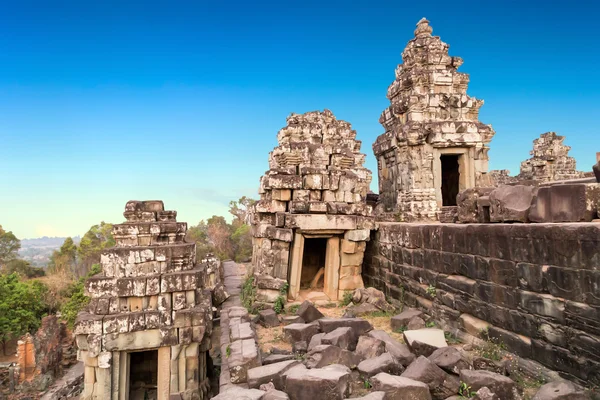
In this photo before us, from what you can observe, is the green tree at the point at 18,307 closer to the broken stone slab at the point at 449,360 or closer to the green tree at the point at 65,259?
the green tree at the point at 65,259

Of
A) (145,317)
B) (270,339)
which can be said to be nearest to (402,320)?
(270,339)

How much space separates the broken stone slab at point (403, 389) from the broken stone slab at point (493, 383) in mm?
451

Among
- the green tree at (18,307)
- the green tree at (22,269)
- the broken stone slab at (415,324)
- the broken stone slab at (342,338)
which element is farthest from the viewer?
the green tree at (22,269)

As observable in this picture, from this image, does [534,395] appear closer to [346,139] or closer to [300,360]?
[300,360]

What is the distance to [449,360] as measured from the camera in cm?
387

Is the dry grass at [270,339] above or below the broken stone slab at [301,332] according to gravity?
below

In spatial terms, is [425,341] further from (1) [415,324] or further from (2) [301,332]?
(2) [301,332]

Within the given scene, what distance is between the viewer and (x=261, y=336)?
5.91 meters

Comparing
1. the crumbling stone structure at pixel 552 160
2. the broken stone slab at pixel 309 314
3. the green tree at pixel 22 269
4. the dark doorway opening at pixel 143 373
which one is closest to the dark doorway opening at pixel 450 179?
the crumbling stone structure at pixel 552 160

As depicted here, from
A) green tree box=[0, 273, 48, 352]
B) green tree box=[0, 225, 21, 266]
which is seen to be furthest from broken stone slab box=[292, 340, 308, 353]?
green tree box=[0, 225, 21, 266]

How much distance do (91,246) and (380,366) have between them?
108 ft

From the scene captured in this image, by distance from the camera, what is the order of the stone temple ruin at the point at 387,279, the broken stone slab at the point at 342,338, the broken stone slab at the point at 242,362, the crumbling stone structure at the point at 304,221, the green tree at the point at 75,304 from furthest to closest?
the green tree at the point at 75,304, the crumbling stone structure at the point at 304,221, the broken stone slab at the point at 342,338, the broken stone slab at the point at 242,362, the stone temple ruin at the point at 387,279

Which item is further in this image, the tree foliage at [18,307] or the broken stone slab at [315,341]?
the tree foliage at [18,307]

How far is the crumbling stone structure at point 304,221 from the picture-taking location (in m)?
7.67
